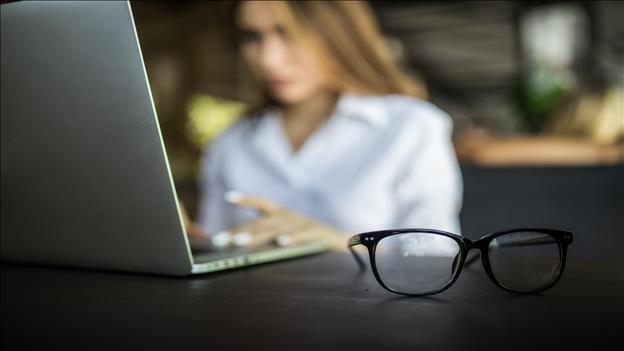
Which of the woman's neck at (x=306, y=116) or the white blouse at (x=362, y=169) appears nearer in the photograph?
the white blouse at (x=362, y=169)

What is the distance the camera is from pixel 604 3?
Result: 462 centimetres

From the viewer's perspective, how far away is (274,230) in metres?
0.98

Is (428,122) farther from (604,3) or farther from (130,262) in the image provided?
(604,3)

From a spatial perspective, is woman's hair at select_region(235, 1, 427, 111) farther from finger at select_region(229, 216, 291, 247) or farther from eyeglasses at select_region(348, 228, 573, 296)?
eyeglasses at select_region(348, 228, 573, 296)

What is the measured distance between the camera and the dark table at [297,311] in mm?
316

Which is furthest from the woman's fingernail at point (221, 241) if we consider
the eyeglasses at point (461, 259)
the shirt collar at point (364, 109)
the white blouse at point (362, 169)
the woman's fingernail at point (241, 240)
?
the shirt collar at point (364, 109)

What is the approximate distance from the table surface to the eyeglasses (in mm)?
13

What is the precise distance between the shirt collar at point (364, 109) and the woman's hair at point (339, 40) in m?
0.03

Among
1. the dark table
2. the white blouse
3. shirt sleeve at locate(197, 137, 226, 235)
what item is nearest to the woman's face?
the white blouse

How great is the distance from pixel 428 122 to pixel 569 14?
395 centimetres

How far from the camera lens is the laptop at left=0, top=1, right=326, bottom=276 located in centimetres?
46

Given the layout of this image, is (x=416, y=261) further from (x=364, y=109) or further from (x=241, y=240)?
(x=364, y=109)

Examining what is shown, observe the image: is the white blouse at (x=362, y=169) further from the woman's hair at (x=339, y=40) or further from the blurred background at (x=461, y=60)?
the blurred background at (x=461, y=60)

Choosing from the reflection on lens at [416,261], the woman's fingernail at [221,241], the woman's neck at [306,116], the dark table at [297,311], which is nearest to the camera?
the dark table at [297,311]
